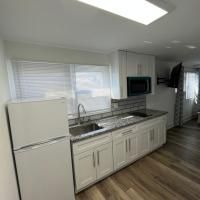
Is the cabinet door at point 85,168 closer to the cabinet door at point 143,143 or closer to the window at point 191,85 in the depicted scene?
the cabinet door at point 143,143

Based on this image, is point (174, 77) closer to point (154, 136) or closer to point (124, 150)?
point (154, 136)

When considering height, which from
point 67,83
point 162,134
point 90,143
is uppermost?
point 67,83

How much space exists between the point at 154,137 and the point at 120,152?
1069mm

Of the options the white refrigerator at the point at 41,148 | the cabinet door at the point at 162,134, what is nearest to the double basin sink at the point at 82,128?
the white refrigerator at the point at 41,148

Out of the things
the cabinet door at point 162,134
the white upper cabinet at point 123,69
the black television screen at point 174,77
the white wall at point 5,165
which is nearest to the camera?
the white wall at point 5,165

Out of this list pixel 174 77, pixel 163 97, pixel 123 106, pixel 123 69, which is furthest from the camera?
pixel 163 97

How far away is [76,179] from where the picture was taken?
1.81 meters

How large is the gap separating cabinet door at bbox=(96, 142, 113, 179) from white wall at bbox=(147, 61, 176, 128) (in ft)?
6.86

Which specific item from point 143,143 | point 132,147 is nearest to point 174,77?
point 143,143

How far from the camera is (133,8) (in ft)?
3.57

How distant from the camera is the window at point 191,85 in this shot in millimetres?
4988

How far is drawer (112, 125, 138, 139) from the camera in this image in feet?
7.13

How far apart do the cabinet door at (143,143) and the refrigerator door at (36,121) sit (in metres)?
1.63

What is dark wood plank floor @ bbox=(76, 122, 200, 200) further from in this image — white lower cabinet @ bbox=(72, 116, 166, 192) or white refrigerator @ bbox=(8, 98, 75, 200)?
white refrigerator @ bbox=(8, 98, 75, 200)
